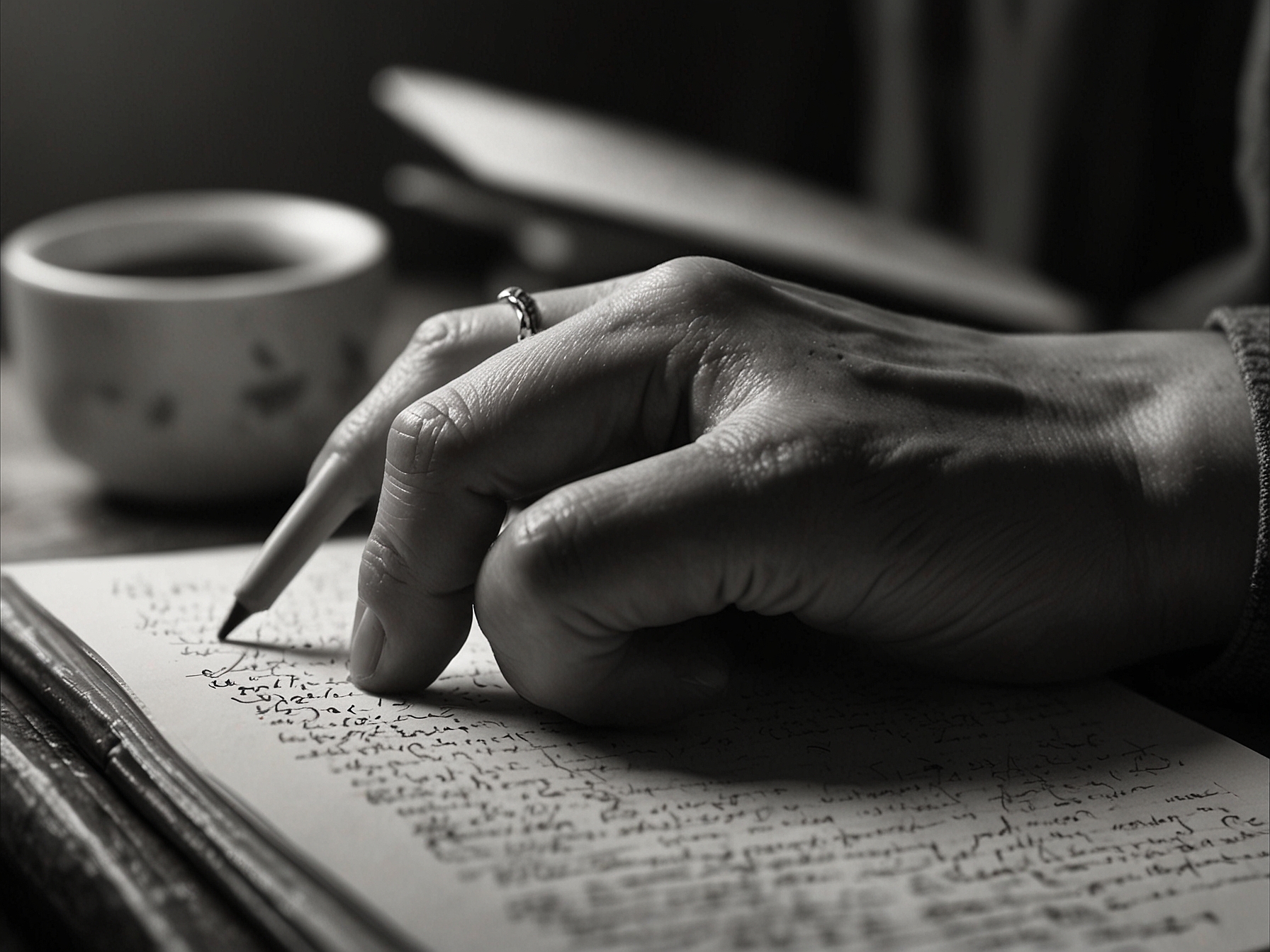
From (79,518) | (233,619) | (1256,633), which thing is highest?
(1256,633)

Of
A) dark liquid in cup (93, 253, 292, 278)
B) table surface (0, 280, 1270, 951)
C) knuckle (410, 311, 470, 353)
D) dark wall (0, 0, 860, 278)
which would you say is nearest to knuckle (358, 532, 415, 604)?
knuckle (410, 311, 470, 353)

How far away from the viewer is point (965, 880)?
42 cm

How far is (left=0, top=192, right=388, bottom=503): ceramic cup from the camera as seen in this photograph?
0.81 metres

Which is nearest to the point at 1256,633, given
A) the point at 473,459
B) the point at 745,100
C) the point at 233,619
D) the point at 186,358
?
the point at 473,459

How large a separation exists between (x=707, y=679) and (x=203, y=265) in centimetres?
60

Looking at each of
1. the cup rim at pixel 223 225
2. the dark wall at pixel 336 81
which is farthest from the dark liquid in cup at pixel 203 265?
the dark wall at pixel 336 81

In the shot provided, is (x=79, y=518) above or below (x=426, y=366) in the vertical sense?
below

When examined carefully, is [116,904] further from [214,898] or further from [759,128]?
[759,128]

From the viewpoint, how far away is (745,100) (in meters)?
1.70

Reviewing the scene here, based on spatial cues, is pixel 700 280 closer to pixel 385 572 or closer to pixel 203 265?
pixel 385 572

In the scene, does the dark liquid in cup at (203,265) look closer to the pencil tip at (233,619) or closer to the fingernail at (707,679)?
the pencil tip at (233,619)

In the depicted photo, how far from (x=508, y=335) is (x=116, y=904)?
308mm

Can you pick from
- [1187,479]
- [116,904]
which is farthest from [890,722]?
[116,904]

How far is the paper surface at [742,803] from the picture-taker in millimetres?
399
